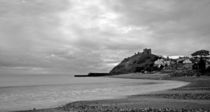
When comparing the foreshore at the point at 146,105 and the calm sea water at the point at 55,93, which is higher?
the foreshore at the point at 146,105

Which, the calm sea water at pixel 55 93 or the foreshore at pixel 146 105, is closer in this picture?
the foreshore at pixel 146 105

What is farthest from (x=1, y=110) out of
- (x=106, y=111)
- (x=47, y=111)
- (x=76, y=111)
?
(x=106, y=111)

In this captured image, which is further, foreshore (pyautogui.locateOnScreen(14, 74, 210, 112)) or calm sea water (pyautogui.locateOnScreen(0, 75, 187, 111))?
calm sea water (pyautogui.locateOnScreen(0, 75, 187, 111))

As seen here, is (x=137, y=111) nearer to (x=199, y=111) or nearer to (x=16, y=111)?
(x=199, y=111)

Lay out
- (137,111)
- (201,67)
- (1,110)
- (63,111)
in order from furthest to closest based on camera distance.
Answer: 1. (201,67)
2. (1,110)
3. (63,111)
4. (137,111)

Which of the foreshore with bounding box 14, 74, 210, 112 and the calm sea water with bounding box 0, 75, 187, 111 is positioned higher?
the foreshore with bounding box 14, 74, 210, 112

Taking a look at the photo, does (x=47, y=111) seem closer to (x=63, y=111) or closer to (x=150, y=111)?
(x=63, y=111)

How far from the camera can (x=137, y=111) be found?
18.5m

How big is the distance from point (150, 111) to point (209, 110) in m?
4.77

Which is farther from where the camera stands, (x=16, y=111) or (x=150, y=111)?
(x=16, y=111)

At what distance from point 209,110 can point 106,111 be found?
8.57 m

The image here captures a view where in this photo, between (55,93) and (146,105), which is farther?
(55,93)

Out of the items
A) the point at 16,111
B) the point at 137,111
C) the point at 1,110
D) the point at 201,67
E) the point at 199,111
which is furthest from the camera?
the point at 201,67

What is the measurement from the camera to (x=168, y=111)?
17.9 m
